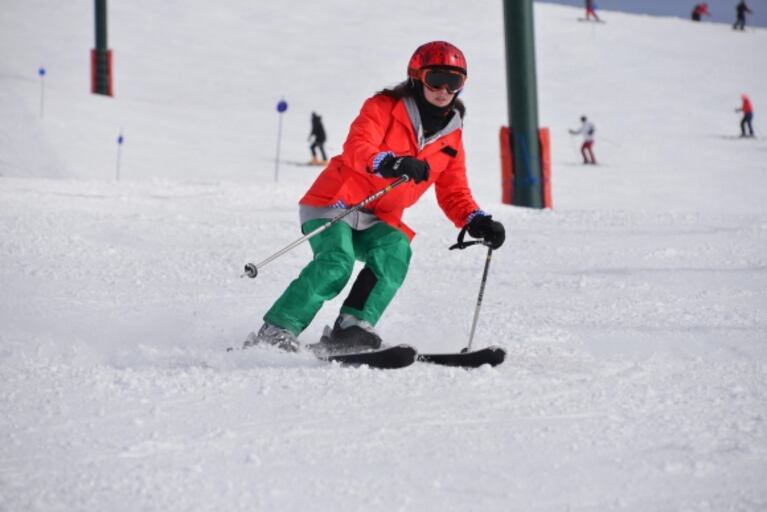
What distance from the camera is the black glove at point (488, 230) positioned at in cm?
404

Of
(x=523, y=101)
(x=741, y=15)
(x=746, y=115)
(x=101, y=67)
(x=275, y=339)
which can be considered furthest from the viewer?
(x=741, y=15)

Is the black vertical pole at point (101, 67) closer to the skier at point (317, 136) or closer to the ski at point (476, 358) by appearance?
the skier at point (317, 136)

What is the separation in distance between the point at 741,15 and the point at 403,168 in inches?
1483

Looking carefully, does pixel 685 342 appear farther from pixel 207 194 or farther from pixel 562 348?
pixel 207 194

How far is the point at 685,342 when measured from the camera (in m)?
4.20

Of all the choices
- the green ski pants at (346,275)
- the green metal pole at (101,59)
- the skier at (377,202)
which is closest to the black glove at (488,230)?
the skier at (377,202)

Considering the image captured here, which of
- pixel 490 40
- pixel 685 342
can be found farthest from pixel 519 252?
pixel 490 40

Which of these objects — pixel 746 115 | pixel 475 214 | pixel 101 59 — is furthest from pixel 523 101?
pixel 101 59

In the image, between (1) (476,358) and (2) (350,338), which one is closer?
(1) (476,358)

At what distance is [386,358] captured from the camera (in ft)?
11.7

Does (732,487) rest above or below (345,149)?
below

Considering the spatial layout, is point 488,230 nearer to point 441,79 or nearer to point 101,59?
point 441,79

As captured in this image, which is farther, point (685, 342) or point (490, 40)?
point (490, 40)

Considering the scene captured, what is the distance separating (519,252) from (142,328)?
3.09 metres
